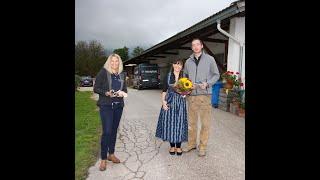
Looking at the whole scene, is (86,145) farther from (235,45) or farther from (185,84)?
(235,45)

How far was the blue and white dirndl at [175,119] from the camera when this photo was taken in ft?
16.4

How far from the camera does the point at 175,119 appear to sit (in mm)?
5008

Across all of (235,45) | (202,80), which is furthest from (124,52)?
(202,80)

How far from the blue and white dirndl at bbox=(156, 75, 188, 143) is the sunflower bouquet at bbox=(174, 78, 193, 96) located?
195 millimetres

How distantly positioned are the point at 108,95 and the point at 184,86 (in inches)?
43.9

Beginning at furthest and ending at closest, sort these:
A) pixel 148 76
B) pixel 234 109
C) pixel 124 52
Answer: pixel 124 52
pixel 148 76
pixel 234 109

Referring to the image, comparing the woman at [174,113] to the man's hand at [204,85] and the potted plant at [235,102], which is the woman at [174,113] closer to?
the man's hand at [204,85]

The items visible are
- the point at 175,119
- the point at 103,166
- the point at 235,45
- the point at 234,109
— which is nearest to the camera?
the point at 103,166

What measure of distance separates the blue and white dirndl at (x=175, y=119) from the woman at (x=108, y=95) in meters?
0.86

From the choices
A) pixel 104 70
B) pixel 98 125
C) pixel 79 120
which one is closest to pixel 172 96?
pixel 104 70

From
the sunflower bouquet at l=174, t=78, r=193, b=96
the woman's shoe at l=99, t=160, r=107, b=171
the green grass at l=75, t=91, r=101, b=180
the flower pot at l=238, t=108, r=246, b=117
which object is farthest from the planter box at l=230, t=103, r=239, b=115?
the woman's shoe at l=99, t=160, r=107, b=171

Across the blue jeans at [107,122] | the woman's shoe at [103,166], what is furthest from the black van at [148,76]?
the woman's shoe at [103,166]
